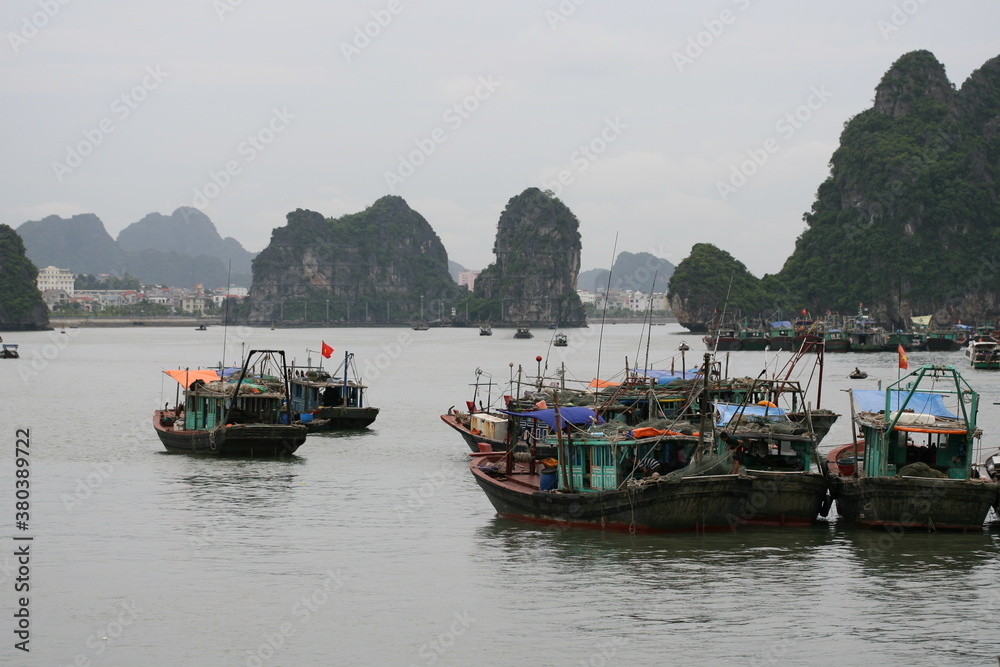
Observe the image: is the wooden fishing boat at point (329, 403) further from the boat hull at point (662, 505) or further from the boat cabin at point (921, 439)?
the boat cabin at point (921, 439)

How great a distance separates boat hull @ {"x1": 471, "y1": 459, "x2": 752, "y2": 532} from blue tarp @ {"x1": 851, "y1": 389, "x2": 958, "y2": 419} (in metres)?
3.95

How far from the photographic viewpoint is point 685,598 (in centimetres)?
1745

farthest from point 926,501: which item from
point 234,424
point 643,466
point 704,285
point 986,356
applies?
point 704,285

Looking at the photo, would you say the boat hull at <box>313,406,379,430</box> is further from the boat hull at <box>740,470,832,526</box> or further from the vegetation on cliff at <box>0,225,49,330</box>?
the vegetation on cliff at <box>0,225,49,330</box>

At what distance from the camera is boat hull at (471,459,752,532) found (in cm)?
2027

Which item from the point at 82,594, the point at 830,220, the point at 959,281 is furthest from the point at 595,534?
the point at 830,220

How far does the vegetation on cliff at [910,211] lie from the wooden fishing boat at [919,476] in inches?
4370

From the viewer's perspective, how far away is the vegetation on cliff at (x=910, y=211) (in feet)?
445

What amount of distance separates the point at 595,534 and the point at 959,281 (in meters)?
125

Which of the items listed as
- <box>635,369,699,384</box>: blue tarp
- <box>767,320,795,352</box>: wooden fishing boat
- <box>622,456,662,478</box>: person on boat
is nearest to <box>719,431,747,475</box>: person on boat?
<box>622,456,662,478</box>: person on boat

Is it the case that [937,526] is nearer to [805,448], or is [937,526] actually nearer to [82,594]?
[805,448]

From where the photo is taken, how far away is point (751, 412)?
910 inches

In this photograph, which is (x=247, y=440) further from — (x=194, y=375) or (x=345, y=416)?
(x=345, y=416)

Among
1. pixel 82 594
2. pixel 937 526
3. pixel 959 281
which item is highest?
pixel 959 281
